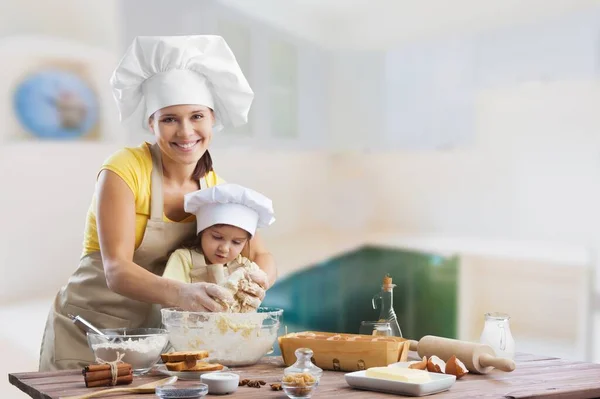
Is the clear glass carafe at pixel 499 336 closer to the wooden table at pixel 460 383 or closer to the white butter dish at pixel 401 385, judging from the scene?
the wooden table at pixel 460 383

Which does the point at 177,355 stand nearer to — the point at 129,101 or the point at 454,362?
the point at 454,362

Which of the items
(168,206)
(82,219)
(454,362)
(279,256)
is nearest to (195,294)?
(168,206)

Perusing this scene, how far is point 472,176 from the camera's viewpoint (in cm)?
619

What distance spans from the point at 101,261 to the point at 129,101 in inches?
17.5

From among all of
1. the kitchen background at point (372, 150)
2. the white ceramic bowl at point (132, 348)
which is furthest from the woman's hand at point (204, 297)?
the kitchen background at point (372, 150)

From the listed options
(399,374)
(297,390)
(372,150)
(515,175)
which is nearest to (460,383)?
(399,374)

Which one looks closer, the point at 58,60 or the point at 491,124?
the point at 58,60

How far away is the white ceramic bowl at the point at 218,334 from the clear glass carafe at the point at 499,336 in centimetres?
54

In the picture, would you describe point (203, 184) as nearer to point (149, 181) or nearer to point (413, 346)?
point (149, 181)

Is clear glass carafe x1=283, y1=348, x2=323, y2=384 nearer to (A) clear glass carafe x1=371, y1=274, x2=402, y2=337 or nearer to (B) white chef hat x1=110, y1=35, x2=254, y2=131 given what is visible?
(A) clear glass carafe x1=371, y1=274, x2=402, y2=337

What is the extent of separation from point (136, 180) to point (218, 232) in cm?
25

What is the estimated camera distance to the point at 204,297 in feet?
6.59

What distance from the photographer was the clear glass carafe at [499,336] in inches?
80.8

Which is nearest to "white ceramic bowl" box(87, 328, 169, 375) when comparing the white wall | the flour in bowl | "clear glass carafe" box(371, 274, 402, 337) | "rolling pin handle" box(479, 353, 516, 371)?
the flour in bowl
